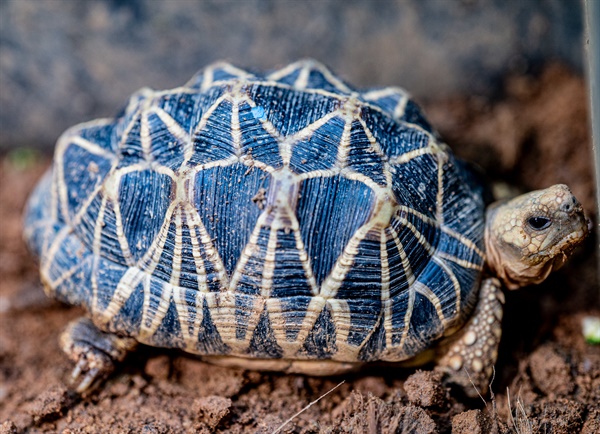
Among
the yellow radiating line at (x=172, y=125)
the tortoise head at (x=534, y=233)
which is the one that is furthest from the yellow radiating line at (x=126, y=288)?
the tortoise head at (x=534, y=233)

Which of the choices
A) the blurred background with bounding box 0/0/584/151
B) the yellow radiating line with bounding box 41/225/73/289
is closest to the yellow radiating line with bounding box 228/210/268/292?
the yellow radiating line with bounding box 41/225/73/289

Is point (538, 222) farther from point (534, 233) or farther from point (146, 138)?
point (146, 138)

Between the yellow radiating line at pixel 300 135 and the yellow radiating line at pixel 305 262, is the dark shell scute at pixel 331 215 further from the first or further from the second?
the yellow radiating line at pixel 300 135

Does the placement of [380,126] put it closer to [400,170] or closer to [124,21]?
[400,170]

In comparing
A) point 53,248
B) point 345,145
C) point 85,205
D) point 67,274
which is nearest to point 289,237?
point 345,145

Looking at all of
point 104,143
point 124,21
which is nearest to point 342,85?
point 104,143

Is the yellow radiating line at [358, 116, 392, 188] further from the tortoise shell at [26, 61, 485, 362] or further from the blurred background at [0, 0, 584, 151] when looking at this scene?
the blurred background at [0, 0, 584, 151]
